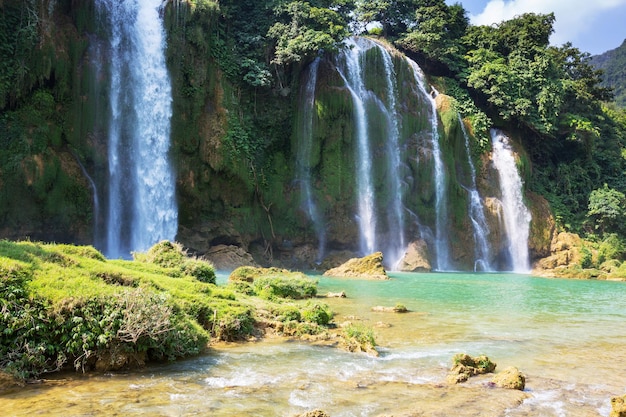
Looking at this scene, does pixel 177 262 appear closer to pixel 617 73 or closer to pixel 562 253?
pixel 562 253

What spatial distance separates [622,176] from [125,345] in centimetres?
4790

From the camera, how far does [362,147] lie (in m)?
35.9

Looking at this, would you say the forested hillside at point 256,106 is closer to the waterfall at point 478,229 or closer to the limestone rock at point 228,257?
the limestone rock at point 228,257

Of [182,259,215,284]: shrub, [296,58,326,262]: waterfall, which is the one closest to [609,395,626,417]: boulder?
[182,259,215,284]: shrub

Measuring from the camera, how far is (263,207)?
110ft

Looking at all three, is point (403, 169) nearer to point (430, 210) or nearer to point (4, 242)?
point (430, 210)

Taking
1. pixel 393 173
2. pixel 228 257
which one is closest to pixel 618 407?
pixel 228 257

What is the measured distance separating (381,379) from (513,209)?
3401 cm

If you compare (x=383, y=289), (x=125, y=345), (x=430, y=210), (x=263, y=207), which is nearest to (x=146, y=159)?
(x=263, y=207)

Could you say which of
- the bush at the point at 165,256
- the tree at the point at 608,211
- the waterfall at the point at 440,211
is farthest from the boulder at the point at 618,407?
the tree at the point at 608,211

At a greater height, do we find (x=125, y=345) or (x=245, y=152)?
(x=245, y=152)

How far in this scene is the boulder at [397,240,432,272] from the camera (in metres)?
34.2

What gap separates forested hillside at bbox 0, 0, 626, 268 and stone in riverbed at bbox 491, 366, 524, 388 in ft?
78.6

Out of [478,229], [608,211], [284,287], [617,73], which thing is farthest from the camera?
[617,73]
